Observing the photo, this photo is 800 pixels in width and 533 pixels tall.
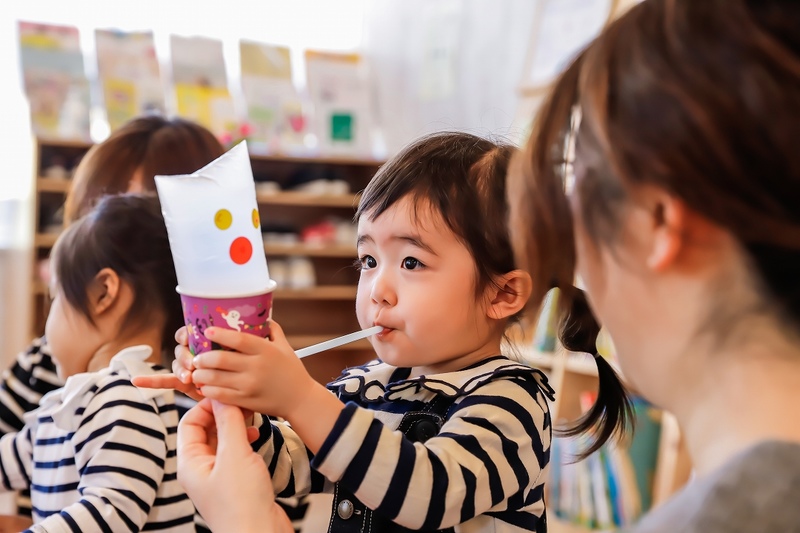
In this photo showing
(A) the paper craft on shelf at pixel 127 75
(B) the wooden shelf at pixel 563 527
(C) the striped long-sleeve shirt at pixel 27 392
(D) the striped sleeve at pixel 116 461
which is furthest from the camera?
(A) the paper craft on shelf at pixel 127 75

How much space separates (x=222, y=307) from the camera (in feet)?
2.23

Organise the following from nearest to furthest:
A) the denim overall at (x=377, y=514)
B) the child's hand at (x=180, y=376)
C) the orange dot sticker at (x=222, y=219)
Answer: the orange dot sticker at (x=222, y=219), the child's hand at (x=180, y=376), the denim overall at (x=377, y=514)

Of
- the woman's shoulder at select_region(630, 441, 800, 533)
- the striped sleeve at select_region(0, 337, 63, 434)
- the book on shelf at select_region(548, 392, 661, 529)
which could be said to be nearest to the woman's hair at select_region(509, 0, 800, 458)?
the woman's shoulder at select_region(630, 441, 800, 533)

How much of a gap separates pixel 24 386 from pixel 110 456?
58 centimetres

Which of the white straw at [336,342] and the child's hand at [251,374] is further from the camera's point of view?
the white straw at [336,342]

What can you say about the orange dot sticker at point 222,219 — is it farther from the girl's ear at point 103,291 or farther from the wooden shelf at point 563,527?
the wooden shelf at point 563,527

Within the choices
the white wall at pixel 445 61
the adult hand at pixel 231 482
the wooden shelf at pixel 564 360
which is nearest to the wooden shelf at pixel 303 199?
the white wall at pixel 445 61

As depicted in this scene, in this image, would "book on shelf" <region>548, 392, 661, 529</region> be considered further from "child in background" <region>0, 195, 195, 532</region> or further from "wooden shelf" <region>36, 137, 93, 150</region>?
"wooden shelf" <region>36, 137, 93, 150</region>

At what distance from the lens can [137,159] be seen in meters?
1.60

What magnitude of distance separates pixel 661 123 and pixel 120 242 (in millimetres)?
1004

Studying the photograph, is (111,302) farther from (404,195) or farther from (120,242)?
(404,195)

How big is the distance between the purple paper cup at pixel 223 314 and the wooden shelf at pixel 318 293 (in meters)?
2.85

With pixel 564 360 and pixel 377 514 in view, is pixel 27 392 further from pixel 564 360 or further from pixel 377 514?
pixel 564 360

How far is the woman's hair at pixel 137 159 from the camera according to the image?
158cm
